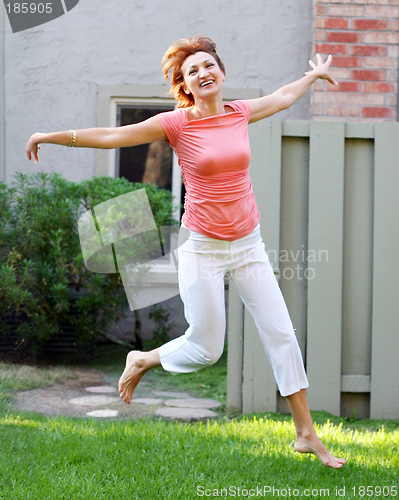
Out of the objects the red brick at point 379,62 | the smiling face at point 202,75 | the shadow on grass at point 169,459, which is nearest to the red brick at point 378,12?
the red brick at point 379,62

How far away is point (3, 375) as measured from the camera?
4.77 meters

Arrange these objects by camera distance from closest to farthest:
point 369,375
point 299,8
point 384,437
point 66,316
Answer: point 384,437 → point 369,375 → point 66,316 → point 299,8

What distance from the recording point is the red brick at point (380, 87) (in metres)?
5.86

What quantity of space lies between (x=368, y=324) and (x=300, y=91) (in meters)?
1.74

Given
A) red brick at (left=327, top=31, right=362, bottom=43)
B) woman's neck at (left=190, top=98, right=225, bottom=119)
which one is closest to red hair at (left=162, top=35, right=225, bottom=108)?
woman's neck at (left=190, top=98, right=225, bottom=119)

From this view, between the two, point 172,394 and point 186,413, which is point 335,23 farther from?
point 186,413

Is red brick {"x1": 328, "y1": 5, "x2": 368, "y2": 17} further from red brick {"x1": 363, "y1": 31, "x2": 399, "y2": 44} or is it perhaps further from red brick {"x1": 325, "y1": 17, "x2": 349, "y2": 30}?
red brick {"x1": 363, "y1": 31, "x2": 399, "y2": 44}

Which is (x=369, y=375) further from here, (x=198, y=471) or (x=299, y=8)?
(x=299, y=8)

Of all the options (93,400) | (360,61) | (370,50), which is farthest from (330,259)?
(370,50)

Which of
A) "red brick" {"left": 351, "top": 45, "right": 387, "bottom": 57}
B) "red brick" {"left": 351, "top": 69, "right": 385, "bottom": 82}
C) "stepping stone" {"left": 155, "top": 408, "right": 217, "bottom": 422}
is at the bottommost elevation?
"stepping stone" {"left": 155, "top": 408, "right": 217, "bottom": 422}

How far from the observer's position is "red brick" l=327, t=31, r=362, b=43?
5.84 metres

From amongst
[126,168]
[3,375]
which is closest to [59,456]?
[3,375]

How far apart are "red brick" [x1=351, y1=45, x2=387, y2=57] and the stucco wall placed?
2.20 feet

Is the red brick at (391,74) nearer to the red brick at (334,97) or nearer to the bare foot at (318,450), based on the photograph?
the red brick at (334,97)
